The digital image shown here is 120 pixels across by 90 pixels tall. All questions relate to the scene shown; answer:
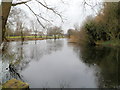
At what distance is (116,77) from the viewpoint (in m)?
5.38

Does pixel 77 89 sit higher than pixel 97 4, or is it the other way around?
pixel 97 4

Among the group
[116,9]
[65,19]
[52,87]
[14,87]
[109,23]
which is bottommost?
[52,87]

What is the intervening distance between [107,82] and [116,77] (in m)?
0.83

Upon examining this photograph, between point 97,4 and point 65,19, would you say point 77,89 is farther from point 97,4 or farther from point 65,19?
point 97,4

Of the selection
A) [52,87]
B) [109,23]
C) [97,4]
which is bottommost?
[52,87]

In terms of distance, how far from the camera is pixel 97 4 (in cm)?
364

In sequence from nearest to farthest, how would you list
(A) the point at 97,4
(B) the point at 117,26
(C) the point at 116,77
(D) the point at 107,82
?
(A) the point at 97,4
(D) the point at 107,82
(C) the point at 116,77
(B) the point at 117,26

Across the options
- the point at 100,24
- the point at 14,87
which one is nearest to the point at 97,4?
the point at 14,87

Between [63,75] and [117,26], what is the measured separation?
1627 centimetres

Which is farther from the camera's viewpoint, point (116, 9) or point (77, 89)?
point (116, 9)

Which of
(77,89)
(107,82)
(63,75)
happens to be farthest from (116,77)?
(63,75)

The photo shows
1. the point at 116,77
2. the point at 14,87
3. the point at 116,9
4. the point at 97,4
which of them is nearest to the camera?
the point at 97,4

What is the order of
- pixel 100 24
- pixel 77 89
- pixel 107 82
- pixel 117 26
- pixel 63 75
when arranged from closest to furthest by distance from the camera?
pixel 77 89, pixel 107 82, pixel 63 75, pixel 117 26, pixel 100 24

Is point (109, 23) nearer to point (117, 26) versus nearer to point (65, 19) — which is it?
point (117, 26)
